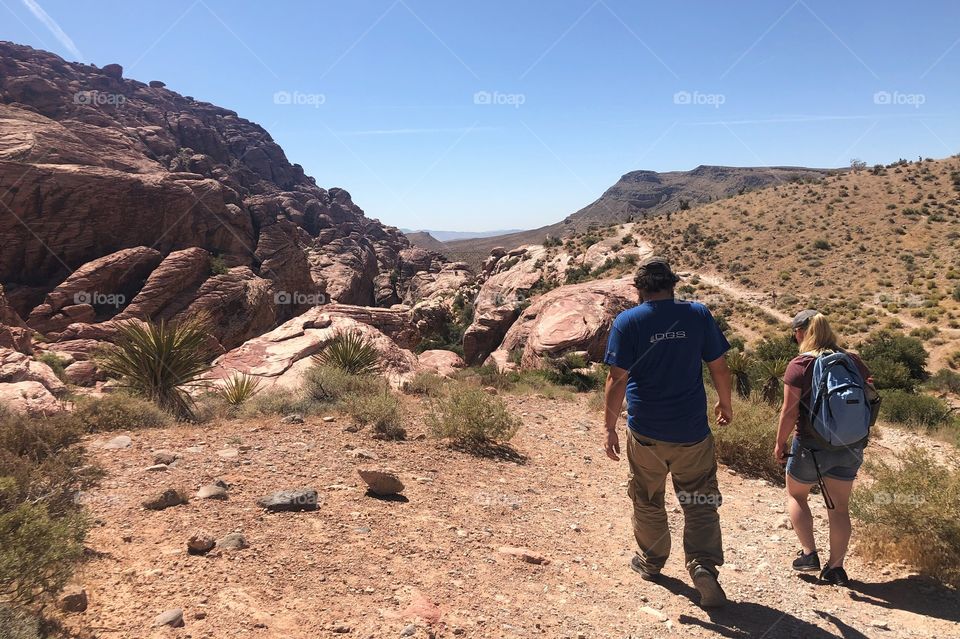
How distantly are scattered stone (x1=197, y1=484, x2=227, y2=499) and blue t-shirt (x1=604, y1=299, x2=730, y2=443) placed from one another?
11.9 ft

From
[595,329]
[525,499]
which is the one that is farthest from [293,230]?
[525,499]

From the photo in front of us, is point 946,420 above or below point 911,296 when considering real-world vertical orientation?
below

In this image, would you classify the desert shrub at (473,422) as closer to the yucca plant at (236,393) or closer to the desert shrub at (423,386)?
the desert shrub at (423,386)

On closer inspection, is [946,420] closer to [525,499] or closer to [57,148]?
[525,499]

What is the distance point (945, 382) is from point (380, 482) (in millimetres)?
21238

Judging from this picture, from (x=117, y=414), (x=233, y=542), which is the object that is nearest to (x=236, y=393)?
(x=117, y=414)

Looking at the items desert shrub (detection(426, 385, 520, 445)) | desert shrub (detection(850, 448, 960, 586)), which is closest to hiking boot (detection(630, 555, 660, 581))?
desert shrub (detection(850, 448, 960, 586))

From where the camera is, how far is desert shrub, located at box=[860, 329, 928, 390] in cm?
1537

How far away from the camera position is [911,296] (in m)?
28.6

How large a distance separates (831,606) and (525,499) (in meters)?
2.81

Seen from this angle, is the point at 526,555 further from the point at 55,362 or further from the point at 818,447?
the point at 55,362

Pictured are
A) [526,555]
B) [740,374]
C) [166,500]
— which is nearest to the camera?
[526,555]

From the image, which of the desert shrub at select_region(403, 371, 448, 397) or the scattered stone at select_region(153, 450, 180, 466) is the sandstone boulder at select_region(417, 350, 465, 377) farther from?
the scattered stone at select_region(153, 450, 180, 466)

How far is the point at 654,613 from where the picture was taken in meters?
3.29
